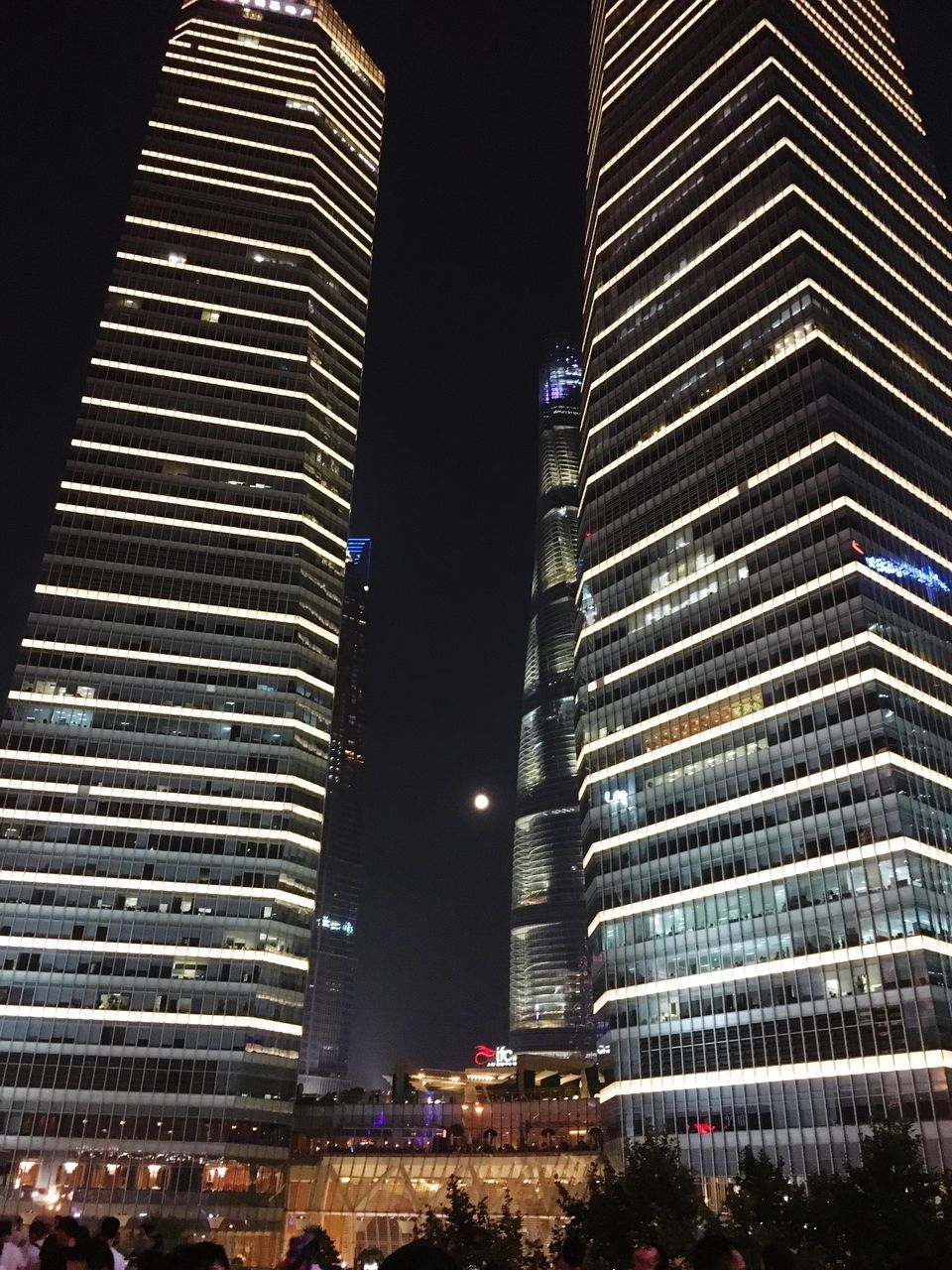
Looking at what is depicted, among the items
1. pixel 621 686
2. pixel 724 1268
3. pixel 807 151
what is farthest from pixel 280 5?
pixel 724 1268

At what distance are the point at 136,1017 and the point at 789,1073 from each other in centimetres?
7504

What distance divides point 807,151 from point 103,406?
108 metres

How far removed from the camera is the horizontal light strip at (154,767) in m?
136

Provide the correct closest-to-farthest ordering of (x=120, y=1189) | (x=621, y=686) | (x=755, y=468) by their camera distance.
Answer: (x=120, y=1189), (x=755, y=468), (x=621, y=686)

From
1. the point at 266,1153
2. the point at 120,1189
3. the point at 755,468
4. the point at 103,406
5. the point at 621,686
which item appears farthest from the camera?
the point at 103,406

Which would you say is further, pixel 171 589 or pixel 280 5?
pixel 280 5

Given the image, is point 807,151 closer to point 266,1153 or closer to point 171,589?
point 171,589

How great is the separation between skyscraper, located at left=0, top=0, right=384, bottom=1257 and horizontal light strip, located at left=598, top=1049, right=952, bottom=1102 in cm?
4406

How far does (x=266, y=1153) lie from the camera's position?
12356 centimetres

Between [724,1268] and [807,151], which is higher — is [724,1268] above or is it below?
below

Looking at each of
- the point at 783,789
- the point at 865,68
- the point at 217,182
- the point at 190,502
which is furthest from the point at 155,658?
the point at 865,68

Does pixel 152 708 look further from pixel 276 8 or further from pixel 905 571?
pixel 276 8

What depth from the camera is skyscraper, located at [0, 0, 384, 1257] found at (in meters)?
122

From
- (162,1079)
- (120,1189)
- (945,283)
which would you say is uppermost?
(945,283)
